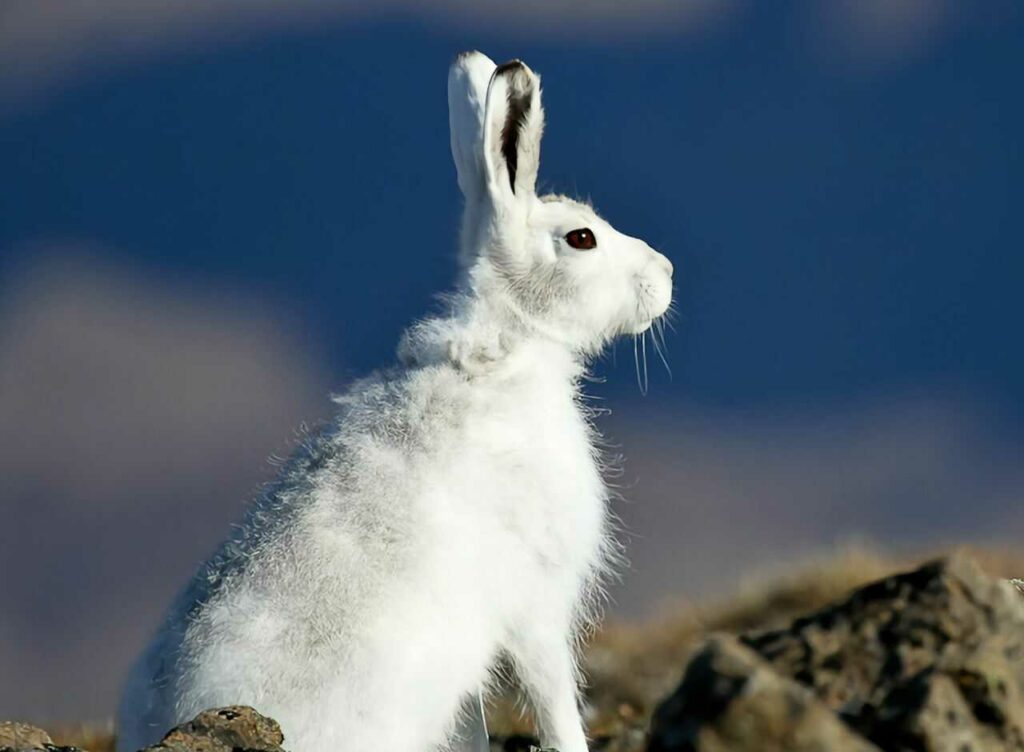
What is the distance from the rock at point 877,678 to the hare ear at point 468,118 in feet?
11.0

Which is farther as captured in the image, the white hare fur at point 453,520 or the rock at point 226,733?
the white hare fur at point 453,520

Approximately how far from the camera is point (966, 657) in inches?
217

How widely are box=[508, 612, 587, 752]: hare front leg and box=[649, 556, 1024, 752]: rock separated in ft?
6.59

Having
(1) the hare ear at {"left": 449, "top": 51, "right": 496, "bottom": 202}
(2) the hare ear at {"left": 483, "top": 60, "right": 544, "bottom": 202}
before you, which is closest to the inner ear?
(2) the hare ear at {"left": 483, "top": 60, "right": 544, "bottom": 202}

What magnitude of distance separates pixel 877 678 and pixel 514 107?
3.83 m

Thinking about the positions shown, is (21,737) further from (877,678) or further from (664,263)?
(664,263)

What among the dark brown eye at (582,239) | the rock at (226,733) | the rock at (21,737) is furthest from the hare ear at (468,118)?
the rock at (21,737)

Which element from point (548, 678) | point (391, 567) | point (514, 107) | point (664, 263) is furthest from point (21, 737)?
point (664, 263)

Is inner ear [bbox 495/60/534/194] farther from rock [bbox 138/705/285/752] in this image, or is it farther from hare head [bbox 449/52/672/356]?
rock [bbox 138/705/285/752]

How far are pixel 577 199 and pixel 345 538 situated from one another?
9.19 ft

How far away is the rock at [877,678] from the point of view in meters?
4.79

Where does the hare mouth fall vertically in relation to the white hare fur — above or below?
above

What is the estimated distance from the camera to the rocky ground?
4793 mm

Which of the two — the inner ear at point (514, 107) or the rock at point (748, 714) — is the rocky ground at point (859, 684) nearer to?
the rock at point (748, 714)
